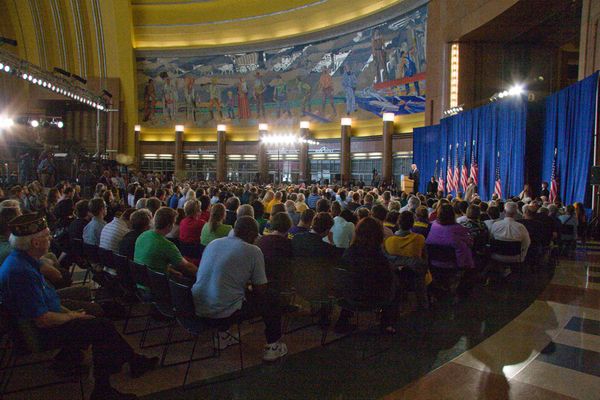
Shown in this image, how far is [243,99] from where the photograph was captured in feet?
95.8

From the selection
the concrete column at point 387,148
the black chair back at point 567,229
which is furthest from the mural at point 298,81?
the black chair back at point 567,229

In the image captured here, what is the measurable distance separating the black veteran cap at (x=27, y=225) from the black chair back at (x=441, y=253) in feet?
14.1

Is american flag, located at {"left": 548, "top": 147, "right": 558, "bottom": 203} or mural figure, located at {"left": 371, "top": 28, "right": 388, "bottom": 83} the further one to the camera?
mural figure, located at {"left": 371, "top": 28, "right": 388, "bottom": 83}

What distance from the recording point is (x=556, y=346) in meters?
4.41

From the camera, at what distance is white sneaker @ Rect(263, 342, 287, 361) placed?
3.96m

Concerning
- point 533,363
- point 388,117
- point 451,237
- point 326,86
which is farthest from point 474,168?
point 533,363

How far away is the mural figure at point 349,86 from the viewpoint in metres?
24.2

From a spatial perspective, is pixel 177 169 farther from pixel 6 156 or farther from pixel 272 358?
pixel 272 358

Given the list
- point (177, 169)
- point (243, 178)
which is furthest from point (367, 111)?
point (177, 169)

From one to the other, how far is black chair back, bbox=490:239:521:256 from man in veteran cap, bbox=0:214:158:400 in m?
5.33

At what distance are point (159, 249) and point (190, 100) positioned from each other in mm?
27867

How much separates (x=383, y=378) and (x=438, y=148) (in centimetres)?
1654

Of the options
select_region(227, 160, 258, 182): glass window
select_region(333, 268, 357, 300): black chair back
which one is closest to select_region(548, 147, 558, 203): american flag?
select_region(333, 268, 357, 300): black chair back

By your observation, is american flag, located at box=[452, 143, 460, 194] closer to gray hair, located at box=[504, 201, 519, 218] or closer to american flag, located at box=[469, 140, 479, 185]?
american flag, located at box=[469, 140, 479, 185]
